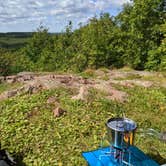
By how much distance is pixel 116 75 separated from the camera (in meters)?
15.3

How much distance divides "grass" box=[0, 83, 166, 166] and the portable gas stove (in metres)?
1.01

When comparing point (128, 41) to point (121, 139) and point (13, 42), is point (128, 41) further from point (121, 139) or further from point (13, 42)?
point (13, 42)

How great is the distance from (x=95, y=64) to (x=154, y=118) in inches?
726

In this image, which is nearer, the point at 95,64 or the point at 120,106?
the point at 120,106

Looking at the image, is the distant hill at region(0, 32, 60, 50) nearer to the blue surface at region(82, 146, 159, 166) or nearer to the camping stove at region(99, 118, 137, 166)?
the blue surface at region(82, 146, 159, 166)

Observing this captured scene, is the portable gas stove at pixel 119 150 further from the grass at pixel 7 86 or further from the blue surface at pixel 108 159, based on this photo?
the grass at pixel 7 86

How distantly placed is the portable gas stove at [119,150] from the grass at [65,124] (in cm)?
101

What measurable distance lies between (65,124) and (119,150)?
294 cm

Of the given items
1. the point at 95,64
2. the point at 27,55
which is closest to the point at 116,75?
the point at 95,64

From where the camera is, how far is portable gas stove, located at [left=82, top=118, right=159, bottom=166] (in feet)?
17.5

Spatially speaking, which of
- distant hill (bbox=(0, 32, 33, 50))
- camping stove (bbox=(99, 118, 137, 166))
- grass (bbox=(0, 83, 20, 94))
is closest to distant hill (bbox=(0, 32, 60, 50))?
distant hill (bbox=(0, 32, 33, 50))

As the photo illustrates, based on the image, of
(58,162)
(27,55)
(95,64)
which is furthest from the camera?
(27,55)

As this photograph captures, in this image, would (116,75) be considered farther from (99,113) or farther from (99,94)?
(99,113)

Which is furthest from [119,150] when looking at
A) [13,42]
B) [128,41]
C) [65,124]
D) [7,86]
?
[13,42]
